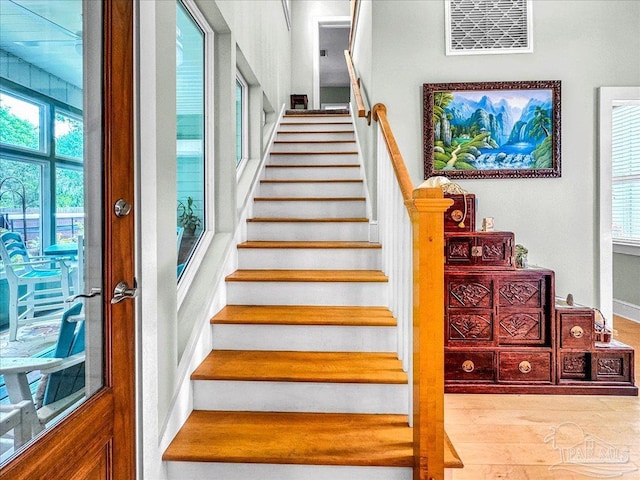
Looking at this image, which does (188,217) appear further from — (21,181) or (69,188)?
(21,181)

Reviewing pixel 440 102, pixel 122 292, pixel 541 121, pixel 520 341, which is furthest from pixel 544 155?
pixel 122 292

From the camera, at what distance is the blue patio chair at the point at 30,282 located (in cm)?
88

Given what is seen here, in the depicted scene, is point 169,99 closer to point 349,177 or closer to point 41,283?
point 41,283

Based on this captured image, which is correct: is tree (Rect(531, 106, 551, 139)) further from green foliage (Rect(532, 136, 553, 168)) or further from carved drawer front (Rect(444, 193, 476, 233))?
carved drawer front (Rect(444, 193, 476, 233))


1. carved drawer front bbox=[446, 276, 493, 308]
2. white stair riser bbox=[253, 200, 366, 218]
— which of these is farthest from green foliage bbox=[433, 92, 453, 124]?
carved drawer front bbox=[446, 276, 493, 308]

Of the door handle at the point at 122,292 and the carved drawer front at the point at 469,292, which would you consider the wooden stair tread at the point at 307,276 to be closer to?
the carved drawer front at the point at 469,292

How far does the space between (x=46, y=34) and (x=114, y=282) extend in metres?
0.69

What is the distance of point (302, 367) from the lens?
1.91 m

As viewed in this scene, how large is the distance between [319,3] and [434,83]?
439 centimetres

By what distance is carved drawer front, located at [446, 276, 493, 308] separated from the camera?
2.73 metres

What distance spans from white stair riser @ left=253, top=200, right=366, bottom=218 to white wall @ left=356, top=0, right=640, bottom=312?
21.0 inches

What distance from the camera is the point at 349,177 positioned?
146 inches

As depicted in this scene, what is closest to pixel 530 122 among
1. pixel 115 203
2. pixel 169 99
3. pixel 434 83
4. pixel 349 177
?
pixel 434 83

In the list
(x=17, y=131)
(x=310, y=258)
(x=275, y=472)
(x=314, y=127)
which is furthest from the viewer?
(x=314, y=127)
